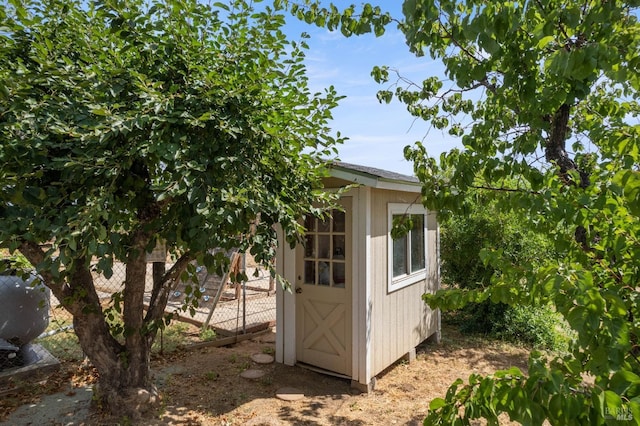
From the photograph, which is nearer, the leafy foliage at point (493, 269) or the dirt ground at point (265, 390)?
the dirt ground at point (265, 390)

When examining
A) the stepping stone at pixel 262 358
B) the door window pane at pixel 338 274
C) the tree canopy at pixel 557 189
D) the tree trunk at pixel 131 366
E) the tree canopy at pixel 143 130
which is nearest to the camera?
the tree canopy at pixel 557 189

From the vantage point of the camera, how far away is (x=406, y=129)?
11.5 ft

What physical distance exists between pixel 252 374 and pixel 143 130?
3.20m

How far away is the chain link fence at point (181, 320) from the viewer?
4.06 metres

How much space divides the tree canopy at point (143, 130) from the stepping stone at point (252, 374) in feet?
5.92

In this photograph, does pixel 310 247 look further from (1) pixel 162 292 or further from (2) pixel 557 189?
(2) pixel 557 189

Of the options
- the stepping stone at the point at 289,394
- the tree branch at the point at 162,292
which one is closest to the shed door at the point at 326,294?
the stepping stone at the point at 289,394

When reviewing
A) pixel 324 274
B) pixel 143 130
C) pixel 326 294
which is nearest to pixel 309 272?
pixel 324 274

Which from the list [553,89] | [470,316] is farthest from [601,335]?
[470,316]

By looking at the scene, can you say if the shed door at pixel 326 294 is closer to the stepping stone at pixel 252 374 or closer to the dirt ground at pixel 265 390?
the dirt ground at pixel 265 390

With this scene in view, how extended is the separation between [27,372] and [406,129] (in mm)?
4821

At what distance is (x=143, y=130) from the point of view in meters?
2.29

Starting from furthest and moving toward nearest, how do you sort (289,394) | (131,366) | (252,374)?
(252,374) → (289,394) → (131,366)

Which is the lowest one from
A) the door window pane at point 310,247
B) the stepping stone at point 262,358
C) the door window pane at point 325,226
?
the stepping stone at point 262,358
